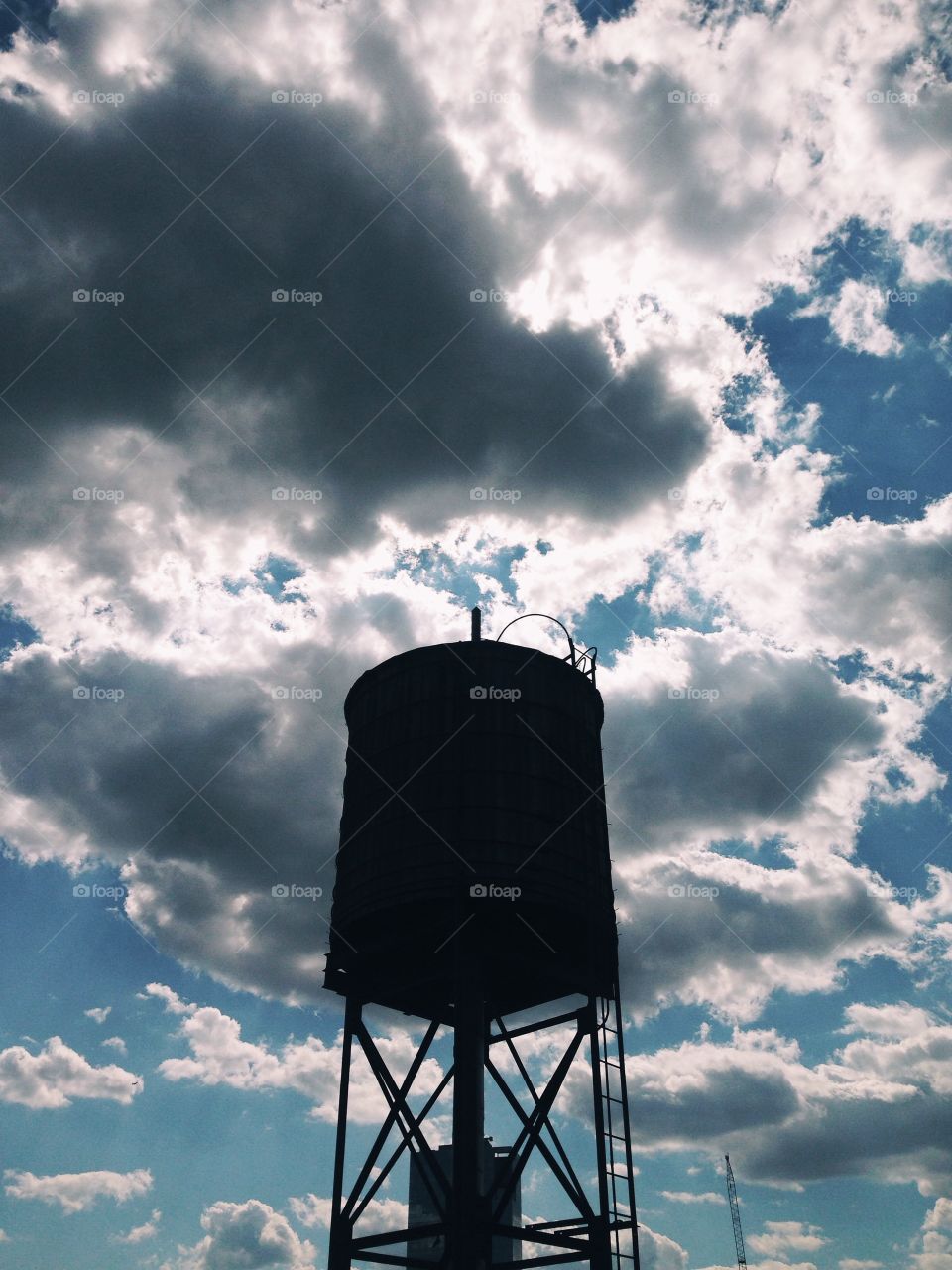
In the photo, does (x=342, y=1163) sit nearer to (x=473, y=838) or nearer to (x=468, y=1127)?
(x=468, y=1127)

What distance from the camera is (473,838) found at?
18.0 m

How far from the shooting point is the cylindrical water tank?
17859 millimetres

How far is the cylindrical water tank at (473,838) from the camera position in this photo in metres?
17.9

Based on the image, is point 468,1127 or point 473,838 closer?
point 468,1127

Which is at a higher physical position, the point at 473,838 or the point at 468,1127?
the point at 473,838

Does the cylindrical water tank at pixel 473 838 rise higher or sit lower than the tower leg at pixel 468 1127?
higher

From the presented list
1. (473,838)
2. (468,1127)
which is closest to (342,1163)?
(468,1127)

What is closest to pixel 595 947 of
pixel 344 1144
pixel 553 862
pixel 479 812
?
pixel 553 862

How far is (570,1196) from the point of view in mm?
17375

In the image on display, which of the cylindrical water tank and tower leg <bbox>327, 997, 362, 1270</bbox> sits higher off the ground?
the cylindrical water tank

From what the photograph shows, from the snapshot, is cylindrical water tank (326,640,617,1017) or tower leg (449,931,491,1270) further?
cylindrical water tank (326,640,617,1017)

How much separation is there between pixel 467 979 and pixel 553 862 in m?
2.60

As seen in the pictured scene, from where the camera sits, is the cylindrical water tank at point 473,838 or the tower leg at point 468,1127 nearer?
the tower leg at point 468,1127

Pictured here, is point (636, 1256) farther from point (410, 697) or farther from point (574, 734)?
point (410, 697)
